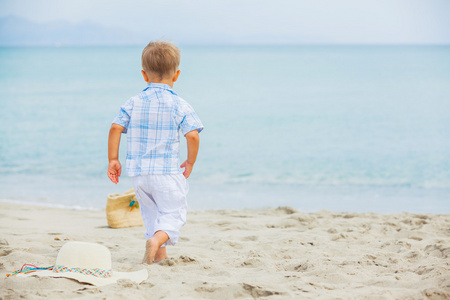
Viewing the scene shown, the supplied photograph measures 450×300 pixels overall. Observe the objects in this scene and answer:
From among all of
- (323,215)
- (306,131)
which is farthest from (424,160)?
(323,215)

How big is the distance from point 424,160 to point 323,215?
21.3 ft

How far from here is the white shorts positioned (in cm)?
329

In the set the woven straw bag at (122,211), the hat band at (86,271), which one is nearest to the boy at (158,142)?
the hat band at (86,271)

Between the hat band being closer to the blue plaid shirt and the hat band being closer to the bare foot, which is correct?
the bare foot

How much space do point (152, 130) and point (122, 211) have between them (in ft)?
6.60

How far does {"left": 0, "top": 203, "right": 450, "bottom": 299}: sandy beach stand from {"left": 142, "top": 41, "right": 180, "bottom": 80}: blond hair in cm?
132

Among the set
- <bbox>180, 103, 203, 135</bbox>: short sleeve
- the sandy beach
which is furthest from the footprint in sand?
<bbox>180, 103, 203, 135</bbox>: short sleeve

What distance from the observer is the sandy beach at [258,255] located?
2.51 m

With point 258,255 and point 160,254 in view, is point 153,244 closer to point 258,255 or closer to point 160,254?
point 160,254

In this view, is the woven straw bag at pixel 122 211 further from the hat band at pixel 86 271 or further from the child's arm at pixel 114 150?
the hat band at pixel 86 271

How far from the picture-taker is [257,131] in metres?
15.7

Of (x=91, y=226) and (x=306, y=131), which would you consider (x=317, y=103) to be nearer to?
(x=306, y=131)

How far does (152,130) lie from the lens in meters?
3.29

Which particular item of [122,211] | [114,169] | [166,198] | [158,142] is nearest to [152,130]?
[158,142]
